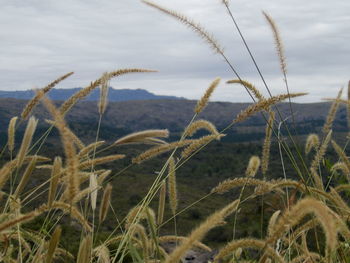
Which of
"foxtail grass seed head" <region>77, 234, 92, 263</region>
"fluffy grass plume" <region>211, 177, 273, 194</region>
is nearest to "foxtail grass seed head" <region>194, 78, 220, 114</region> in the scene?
"fluffy grass plume" <region>211, 177, 273, 194</region>

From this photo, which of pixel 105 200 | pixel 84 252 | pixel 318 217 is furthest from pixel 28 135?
pixel 318 217

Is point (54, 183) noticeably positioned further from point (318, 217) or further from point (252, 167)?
point (252, 167)

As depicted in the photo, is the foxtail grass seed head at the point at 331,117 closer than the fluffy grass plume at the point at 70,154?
No

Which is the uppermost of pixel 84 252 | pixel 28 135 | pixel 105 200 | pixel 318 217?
pixel 28 135

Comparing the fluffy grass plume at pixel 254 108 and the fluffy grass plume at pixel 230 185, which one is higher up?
the fluffy grass plume at pixel 254 108

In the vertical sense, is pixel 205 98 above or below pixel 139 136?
above

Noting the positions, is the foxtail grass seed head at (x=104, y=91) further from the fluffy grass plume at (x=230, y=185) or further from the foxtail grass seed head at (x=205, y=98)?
the fluffy grass plume at (x=230, y=185)

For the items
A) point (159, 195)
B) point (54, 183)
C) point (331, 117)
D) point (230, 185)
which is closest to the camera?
point (54, 183)

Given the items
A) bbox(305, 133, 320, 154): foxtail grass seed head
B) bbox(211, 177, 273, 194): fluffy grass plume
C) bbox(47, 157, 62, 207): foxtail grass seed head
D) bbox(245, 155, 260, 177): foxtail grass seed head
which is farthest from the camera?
bbox(305, 133, 320, 154): foxtail grass seed head

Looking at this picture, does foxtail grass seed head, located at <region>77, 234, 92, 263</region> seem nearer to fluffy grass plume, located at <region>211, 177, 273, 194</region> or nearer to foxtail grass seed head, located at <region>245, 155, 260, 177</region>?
fluffy grass plume, located at <region>211, 177, 273, 194</region>

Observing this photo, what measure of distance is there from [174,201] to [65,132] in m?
1.23

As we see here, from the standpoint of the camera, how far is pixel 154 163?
90.1 metres

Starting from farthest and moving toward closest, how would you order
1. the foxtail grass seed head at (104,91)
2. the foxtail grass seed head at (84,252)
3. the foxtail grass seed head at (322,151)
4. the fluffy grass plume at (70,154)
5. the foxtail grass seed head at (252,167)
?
the foxtail grass seed head at (322,151) < the foxtail grass seed head at (252,167) < the foxtail grass seed head at (104,91) < the foxtail grass seed head at (84,252) < the fluffy grass plume at (70,154)

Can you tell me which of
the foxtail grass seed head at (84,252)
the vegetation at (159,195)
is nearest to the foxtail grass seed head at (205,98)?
the vegetation at (159,195)
